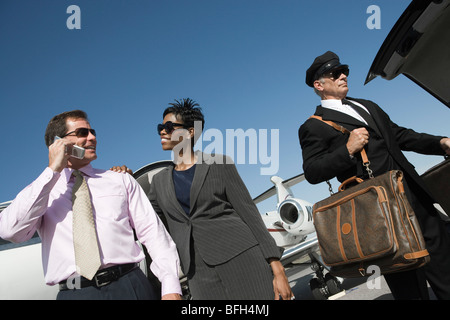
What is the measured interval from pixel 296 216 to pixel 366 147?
6376mm

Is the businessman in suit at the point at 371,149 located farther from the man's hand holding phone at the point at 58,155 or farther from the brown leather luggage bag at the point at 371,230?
the man's hand holding phone at the point at 58,155

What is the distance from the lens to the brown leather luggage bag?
2.01 m

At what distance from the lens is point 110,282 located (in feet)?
6.11

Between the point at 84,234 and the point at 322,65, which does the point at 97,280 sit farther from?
the point at 322,65

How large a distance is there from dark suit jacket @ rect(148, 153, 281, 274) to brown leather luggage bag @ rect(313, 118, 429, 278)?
1.50 ft

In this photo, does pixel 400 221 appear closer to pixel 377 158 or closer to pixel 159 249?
pixel 377 158

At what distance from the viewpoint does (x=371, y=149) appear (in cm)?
247

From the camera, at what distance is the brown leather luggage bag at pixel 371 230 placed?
2008 millimetres

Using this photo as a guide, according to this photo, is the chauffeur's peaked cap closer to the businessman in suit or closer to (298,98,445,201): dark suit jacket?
the businessman in suit

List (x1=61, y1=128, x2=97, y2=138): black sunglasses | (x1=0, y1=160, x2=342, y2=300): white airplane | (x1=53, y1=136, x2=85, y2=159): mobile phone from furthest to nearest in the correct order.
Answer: (x1=0, y1=160, x2=342, y2=300): white airplane < (x1=61, y1=128, x2=97, y2=138): black sunglasses < (x1=53, y1=136, x2=85, y2=159): mobile phone

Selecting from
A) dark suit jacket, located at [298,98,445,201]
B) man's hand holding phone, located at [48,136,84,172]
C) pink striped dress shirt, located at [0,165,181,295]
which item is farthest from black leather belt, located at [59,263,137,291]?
dark suit jacket, located at [298,98,445,201]

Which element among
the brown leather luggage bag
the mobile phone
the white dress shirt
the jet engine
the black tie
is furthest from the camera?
the jet engine

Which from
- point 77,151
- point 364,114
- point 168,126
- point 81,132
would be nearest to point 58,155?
point 77,151
